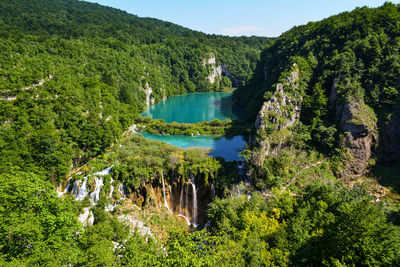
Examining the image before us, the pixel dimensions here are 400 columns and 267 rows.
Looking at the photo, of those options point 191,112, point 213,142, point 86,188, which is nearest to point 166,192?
point 86,188

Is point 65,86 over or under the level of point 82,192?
over

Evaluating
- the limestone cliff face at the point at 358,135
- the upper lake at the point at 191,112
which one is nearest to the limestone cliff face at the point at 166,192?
the limestone cliff face at the point at 358,135

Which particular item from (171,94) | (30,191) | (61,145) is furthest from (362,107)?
(171,94)

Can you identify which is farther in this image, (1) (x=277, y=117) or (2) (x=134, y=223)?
(1) (x=277, y=117)

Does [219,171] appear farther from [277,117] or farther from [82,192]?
[82,192]

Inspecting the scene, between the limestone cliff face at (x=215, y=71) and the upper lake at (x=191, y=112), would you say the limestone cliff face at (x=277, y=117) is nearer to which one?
the upper lake at (x=191, y=112)
